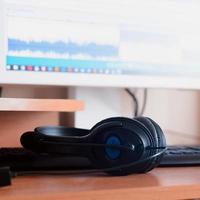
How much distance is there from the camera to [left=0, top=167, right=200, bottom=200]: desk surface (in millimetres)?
389

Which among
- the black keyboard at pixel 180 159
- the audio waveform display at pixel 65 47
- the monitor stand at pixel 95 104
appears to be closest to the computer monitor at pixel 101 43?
the audio waveform display at pixel 65 47

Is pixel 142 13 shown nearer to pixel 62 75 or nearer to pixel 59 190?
pixel 62 75

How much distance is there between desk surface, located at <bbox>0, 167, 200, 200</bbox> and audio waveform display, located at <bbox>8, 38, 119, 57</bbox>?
0.35 m

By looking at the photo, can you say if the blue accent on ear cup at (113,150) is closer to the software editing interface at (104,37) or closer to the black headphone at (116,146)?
the black headphone at (116,146)

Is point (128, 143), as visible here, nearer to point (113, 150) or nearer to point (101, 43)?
point (113, 150)

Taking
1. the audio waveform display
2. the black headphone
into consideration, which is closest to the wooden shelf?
the black headphone

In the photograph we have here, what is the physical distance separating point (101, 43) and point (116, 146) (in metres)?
0.36

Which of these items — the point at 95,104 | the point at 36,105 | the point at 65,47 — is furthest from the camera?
the point at 95,104

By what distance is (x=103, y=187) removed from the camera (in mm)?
420

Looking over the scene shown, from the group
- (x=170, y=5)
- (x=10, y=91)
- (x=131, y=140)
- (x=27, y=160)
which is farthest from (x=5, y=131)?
(x=170, y=5)

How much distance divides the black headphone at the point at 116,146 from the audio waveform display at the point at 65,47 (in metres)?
0.28

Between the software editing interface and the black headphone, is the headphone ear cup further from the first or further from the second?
the software editing interface

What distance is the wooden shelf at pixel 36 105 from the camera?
0.56 meters

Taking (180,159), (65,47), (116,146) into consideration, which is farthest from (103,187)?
(65,47)
